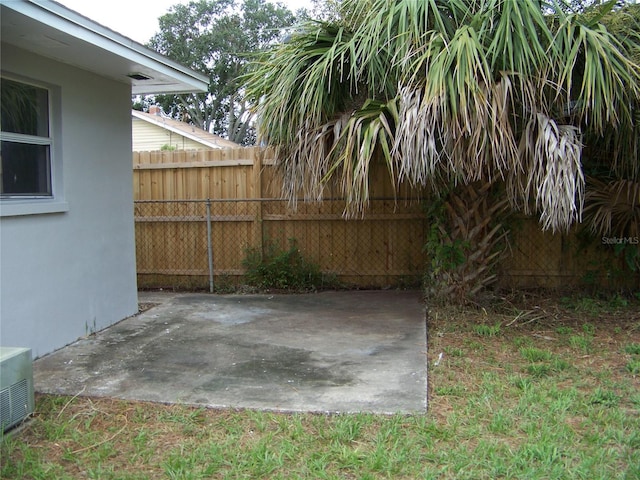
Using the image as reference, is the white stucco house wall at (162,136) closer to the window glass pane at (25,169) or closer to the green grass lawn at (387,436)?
the window glass pane at (25,169)

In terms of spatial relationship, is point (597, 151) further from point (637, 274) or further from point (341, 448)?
point (341, 448)

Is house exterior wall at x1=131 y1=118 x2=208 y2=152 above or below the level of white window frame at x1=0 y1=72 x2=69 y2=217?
above

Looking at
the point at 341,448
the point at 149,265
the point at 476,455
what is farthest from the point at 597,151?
the point at 149,265

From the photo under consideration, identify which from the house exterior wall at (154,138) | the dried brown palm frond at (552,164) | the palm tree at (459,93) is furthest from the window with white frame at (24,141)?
the house exterior wall at (154,138)

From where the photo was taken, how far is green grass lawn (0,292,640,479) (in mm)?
3156

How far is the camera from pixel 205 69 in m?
30.6

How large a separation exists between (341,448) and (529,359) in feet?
7.86

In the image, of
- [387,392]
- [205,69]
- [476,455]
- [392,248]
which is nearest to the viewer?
[476,455]

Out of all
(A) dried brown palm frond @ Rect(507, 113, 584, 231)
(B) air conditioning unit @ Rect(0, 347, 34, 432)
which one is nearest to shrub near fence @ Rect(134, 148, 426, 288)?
(A) dried brown palm frond @ Rect(507, 113, 584, 231)

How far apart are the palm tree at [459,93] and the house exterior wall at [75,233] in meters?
1.86

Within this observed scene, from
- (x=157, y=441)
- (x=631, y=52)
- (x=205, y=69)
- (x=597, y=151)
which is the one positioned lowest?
(x=157, y=441)

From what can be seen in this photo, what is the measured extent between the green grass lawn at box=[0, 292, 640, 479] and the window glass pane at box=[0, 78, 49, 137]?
8.14 feet

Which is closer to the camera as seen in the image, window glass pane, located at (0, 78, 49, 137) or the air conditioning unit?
the air conditioning unit

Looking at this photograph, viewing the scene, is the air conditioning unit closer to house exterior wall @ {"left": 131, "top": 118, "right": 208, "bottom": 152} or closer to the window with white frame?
the window with white frame
